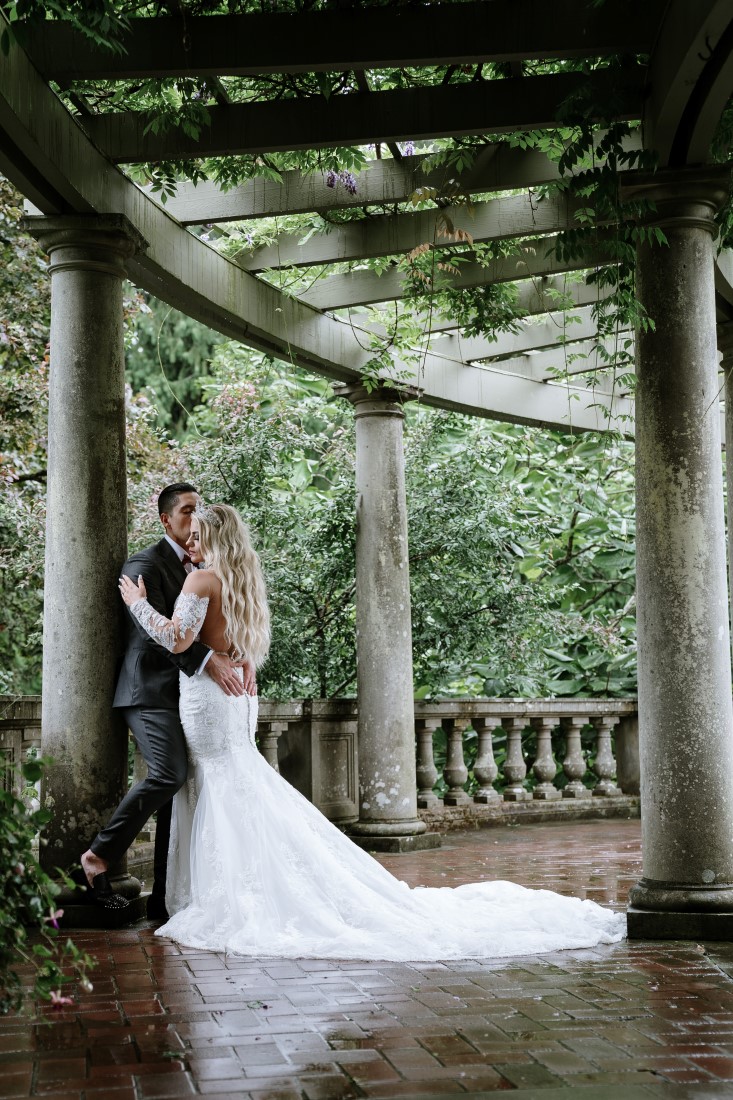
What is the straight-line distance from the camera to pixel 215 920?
19.4 feet

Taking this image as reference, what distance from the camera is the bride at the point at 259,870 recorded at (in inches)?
223

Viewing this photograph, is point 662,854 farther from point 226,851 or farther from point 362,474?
point 362,474

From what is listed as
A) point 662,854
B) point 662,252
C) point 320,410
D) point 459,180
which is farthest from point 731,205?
point 320,410

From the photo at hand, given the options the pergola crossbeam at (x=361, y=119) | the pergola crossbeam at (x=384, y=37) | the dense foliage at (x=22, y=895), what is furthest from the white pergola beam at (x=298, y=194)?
the dense foliage at (x=22, y=895)

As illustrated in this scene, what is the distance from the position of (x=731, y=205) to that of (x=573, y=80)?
105cm

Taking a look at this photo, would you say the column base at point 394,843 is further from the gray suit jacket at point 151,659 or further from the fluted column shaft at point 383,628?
the gray suit jacket at point 151,659

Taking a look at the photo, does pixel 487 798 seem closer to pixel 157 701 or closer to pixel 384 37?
pixel 157 701

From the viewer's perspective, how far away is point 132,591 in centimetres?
645

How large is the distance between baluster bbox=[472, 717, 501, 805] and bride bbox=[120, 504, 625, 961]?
4981 millimetres

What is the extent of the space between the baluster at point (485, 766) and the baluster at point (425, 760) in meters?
0.66

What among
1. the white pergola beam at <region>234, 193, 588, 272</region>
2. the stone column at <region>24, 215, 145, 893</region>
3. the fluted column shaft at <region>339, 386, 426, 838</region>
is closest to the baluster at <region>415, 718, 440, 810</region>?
the fluted column shaft at <region>339, 386, 426, 838</region>

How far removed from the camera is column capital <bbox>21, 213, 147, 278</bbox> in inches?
259

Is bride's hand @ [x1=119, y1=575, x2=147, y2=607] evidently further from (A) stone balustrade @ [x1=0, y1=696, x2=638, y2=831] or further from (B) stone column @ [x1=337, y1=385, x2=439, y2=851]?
(B) stone column @ [x1=337, y1=385, x2=439, y2=851]

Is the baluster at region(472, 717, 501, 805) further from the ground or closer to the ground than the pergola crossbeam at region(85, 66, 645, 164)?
closer to the ground
